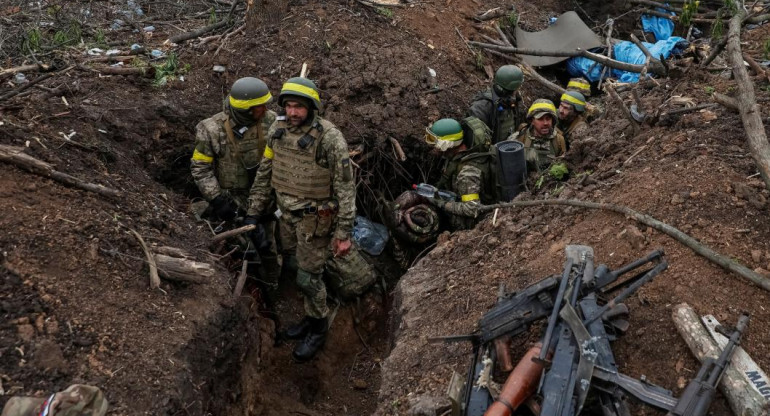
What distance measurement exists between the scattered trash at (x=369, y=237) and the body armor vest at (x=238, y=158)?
1.30 m

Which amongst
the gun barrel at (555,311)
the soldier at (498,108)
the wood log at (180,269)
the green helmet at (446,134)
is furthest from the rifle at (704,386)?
the soldier at (498,108)

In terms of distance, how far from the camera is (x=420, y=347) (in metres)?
4.59

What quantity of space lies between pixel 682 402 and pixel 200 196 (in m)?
5.22

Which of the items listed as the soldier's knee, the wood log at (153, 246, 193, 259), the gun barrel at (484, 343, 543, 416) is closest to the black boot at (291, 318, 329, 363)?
the soldier's knee

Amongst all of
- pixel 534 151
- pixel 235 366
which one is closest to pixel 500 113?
pixel 534 151

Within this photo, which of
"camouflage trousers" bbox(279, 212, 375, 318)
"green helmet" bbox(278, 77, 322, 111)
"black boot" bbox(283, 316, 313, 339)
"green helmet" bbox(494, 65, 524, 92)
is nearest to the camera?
"green helmet" bbox(278, 77, 322, 111)

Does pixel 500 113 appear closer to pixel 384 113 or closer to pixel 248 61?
pixel 384 113

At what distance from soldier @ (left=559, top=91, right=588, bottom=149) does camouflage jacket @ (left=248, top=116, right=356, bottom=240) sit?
2.68 metres

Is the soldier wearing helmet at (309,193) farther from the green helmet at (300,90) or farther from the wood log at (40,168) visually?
the wood log at (40,168)

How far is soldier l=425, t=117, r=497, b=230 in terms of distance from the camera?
245 inches

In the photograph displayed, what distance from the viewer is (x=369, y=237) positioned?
705 cm

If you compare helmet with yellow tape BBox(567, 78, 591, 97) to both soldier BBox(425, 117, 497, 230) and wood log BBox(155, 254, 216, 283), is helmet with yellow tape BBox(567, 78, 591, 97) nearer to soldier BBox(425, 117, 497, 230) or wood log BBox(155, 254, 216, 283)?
soldier BBox(425, 117, 497, 230)

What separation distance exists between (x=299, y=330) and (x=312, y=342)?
8.7 inches

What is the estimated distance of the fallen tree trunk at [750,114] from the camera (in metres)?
4.10
